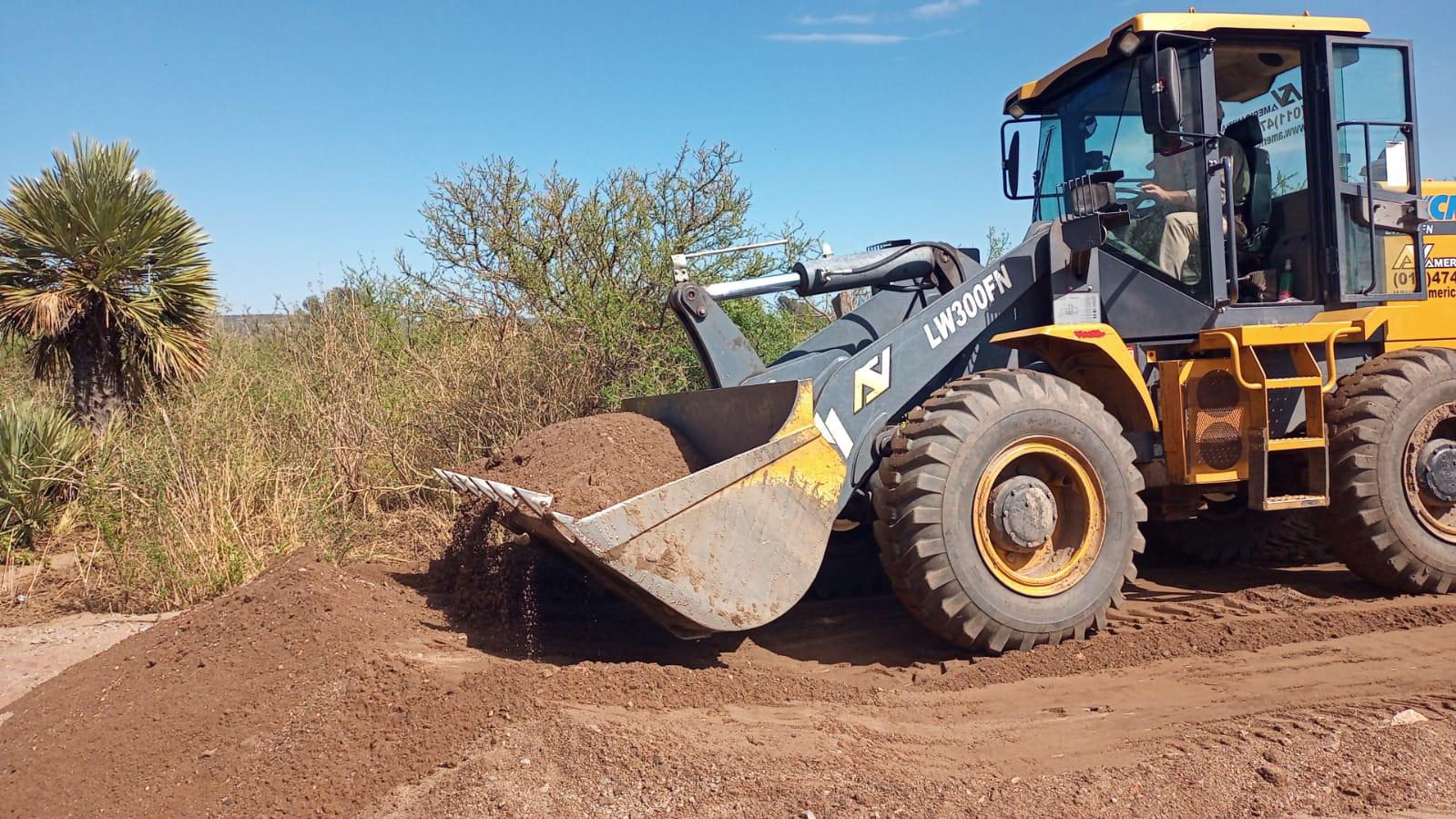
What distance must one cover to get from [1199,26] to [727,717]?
4.47 metres

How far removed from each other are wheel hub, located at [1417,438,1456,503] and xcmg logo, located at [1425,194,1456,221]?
1731 mm

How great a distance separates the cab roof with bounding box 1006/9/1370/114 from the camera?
218 inches

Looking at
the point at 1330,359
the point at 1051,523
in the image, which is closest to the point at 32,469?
the point at 1051,523

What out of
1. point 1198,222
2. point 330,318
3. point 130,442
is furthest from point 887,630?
point 330,318

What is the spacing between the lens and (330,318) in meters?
10.5

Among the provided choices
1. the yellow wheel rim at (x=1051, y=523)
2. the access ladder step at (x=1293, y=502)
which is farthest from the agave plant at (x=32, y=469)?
the access ladder step at (x=1293, y=502)

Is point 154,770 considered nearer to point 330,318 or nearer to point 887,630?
point 887,630

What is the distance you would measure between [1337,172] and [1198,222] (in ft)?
3.13

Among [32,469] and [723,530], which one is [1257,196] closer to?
[723,530]

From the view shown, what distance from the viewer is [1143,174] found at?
5.97m

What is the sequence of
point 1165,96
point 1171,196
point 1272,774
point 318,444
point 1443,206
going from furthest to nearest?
point 318,444 → point 1443,206 → point 1171,196 → point 1165,96 → point 1272,774

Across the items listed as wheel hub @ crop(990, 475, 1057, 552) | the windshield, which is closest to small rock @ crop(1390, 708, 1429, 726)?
wheel hub @ crop(990, 475, 1057, 552)

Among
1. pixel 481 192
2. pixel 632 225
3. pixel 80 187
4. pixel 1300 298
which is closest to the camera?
pixel 1300 298

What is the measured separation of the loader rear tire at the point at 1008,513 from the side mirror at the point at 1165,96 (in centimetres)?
143
